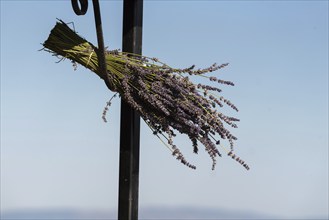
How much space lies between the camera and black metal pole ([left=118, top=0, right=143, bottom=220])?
5.63 ft

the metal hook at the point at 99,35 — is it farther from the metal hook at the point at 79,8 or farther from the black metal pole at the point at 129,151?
the black metal pole at the point at 129,151

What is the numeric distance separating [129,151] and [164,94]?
Result: 199 millimetres

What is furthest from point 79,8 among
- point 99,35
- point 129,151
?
point 129,151

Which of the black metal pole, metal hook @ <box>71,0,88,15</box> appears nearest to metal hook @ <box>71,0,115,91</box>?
metal hook @ <box>71,0,88,15</box>

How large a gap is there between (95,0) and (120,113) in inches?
11.8

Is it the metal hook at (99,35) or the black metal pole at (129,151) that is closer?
the metal hook at (99,35)

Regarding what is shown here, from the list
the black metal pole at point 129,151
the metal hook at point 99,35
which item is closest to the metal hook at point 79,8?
the metal hook at point 99,35

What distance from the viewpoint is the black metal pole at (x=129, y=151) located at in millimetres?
1715

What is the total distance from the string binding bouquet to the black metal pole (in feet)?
0.26

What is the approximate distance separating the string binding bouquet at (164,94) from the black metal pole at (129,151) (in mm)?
79

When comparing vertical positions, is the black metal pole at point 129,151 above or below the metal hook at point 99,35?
below

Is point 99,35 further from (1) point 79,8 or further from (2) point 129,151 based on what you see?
(2) point 129,151

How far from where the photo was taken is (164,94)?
1612 mm

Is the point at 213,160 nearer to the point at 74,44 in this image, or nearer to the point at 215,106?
the point at 215,106
